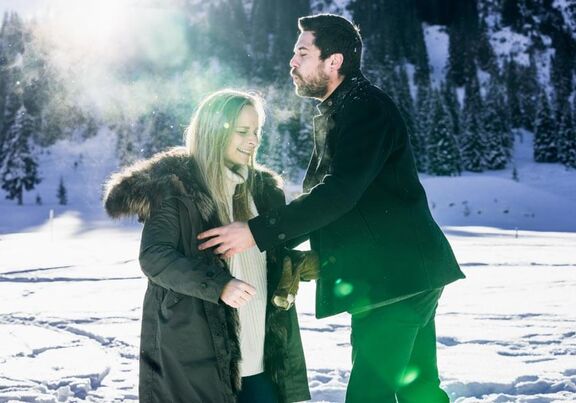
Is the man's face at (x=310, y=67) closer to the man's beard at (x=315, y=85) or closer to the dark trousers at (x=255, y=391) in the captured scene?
the man's beard at (x=315, y=85)

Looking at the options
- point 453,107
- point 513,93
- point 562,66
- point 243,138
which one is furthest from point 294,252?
point 562,66

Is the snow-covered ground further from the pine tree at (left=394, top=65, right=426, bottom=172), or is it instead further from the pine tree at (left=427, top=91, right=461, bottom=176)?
the pine tree at (left=394, top=65, right=426, bottom=172)

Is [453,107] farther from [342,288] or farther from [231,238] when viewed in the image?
[231,238]

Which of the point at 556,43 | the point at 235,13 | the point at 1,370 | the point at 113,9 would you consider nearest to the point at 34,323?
the point at 1,370

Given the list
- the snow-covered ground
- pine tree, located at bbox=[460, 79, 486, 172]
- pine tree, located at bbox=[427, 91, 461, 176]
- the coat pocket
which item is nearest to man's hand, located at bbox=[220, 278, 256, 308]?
Answer: the coat pocket

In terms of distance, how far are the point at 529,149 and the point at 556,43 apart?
35593 millimetres

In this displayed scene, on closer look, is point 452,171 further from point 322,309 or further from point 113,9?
point 113,9

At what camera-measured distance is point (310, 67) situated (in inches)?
100

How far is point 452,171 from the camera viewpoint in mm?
52469

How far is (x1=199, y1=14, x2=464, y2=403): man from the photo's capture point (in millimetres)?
2291

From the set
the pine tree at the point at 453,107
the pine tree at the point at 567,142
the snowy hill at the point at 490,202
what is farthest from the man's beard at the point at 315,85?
the pine tree at the point at 453,107

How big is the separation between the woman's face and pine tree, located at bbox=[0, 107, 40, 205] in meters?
51.1

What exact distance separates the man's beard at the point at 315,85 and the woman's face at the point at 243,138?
231 mm

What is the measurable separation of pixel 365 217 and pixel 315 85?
1.99ft
